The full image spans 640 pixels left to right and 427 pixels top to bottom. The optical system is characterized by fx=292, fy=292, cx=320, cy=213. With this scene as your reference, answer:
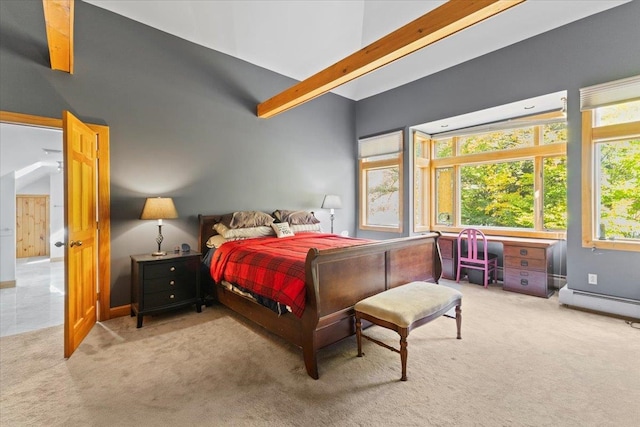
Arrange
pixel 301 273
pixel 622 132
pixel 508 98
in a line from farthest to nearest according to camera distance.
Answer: pixel 508 98 → pixel 622 132 → pixel 301 273

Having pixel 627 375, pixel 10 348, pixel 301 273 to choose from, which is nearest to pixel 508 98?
pixel 627 375

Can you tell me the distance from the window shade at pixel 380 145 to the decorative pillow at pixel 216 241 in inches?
135

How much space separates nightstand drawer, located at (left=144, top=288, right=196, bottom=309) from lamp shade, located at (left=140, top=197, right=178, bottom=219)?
83 centimetres

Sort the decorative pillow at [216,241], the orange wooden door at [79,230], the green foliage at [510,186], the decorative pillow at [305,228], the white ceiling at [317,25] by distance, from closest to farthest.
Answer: the orange wooden door at [79,230]
the white ceiling at [317,25]
the decorative pillow at [216,241]
the green foliage at [510,186]
the decorative pillow at [305,228]

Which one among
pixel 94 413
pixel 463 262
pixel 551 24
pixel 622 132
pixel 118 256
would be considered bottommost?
pixel 94 413

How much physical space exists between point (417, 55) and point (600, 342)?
4193 mm

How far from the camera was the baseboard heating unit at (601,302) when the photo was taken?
314 cm

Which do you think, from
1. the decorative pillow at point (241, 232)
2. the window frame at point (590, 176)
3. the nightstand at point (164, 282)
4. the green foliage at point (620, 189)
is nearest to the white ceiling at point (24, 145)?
the nightstand at point (164, 282)

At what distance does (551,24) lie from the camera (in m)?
3.60

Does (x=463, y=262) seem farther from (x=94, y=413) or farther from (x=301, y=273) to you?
(x=94, y=413)

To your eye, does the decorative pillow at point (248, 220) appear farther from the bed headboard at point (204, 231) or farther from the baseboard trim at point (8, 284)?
the baseboard trim at point (8, 284)

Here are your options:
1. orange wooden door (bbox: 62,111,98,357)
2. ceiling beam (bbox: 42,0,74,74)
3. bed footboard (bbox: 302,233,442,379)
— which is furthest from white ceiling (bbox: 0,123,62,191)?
bed footboard (bbox: 302,233,442,379)

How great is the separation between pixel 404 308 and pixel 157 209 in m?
2.75

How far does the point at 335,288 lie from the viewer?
230cm
